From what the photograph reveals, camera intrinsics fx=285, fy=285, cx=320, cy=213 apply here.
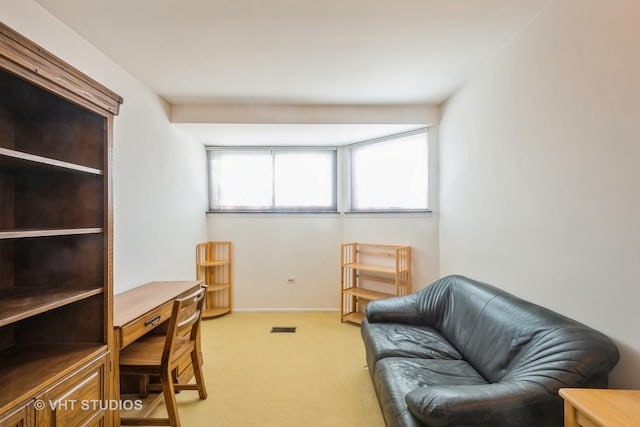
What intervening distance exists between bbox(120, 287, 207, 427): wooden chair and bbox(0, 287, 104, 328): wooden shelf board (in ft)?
1.54

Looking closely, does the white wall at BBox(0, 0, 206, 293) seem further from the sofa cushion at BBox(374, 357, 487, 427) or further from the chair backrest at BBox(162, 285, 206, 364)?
the sofa cushion at BBox(374, 357, 487, 427)

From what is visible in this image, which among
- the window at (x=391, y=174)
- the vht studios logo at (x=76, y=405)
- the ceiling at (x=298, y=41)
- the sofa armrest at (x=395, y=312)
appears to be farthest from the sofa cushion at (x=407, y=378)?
the ceiling at (x=298, y=41)

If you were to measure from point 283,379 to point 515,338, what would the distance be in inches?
69.9

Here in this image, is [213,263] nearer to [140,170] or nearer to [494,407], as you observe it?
[140,170]

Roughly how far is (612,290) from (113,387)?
261 centimetres

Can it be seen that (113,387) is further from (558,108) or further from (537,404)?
(558,108)

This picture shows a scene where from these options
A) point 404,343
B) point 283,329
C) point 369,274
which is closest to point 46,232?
point 404,343

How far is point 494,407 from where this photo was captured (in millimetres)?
1193

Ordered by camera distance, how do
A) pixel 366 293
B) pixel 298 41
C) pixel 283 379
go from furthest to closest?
1. pixel 366 293
2. pixel 283 379
3. pixel 298 41

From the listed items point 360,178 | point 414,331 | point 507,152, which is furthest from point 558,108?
point 360,178

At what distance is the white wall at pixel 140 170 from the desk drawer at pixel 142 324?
52 centimetres

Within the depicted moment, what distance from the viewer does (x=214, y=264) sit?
3840mm

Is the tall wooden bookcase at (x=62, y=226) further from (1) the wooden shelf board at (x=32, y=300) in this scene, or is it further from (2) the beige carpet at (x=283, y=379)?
(2) the beige carpet at (x=283, y=379)

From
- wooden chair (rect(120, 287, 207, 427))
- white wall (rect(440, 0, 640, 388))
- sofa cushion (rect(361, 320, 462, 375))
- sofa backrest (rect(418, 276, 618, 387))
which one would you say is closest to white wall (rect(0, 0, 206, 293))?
wooden chair (rect(120, 287, 207, 427))
